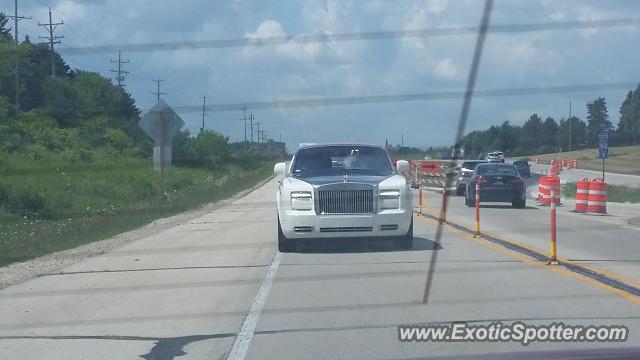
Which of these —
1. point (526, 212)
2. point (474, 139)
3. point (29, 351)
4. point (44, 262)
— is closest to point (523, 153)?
point (474, 139)

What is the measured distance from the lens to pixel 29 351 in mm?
7871

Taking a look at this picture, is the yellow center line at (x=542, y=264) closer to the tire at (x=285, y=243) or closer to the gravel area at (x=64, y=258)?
the tire at (x=285, y=243)

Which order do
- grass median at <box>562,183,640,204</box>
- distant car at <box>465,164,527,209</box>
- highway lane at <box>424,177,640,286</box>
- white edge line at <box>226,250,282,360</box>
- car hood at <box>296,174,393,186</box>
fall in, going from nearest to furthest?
1. white edge line at <box>226,250,282,360</box>
2. highway lane at <box>424,177,640,286</box>
3. car hood at <box>296,174,393,186</box>
4. distant car at <box>465,164,527,209</box>
5. grass median at <box>562,183,640,204</box>

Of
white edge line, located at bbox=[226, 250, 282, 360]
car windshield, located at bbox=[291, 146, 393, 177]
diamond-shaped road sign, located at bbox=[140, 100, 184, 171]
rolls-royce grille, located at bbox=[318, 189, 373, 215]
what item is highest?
diamond-shaped road sign, located at bbox=[140, 100, 184, 171]

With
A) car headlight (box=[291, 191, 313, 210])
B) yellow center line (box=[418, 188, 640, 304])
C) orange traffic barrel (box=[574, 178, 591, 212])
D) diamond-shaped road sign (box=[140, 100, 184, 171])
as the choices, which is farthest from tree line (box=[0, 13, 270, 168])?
orange traffic barrel (box=[574, 178, 591, 212])

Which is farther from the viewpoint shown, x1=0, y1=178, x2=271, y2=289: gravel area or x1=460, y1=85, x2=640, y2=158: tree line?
x1=460, y1=85, x2=640, y2=158: tree line

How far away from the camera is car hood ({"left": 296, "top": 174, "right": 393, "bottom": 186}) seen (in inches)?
593

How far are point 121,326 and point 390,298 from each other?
314 centimetres

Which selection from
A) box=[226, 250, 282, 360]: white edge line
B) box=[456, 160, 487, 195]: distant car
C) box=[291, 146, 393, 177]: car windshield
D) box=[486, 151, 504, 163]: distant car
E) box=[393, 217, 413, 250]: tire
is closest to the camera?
box=[226, 250, 282, 360]: white edge line

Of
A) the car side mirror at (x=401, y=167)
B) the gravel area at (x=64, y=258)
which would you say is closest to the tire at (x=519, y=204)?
the gravel area at (x=64, y=258)

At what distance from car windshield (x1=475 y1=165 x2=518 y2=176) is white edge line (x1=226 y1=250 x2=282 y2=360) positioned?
703 inches

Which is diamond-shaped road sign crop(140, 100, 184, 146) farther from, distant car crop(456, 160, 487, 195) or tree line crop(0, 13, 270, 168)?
distant car crop(456, 160, 487, 195)

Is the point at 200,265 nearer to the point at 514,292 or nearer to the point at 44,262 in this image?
the point at 44,262

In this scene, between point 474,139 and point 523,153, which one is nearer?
point 474,139
